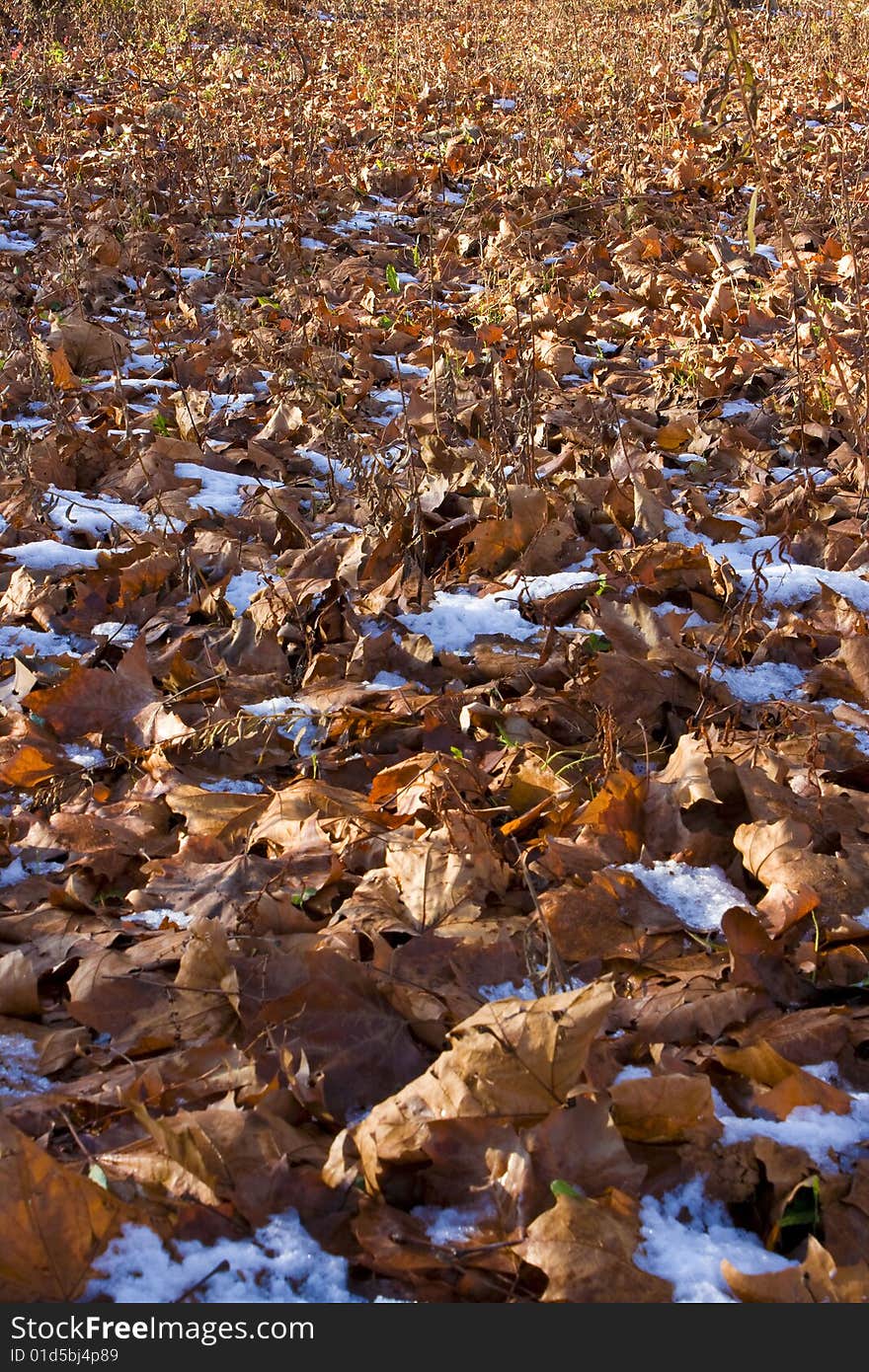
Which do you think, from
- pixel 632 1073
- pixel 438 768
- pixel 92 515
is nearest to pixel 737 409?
pixel 92 515

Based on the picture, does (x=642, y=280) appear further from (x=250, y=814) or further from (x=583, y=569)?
(x=250, y=814)

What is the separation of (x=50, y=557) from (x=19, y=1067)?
6.16ft

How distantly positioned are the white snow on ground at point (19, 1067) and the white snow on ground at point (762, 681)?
1.63m

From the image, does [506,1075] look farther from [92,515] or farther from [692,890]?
[92,515]

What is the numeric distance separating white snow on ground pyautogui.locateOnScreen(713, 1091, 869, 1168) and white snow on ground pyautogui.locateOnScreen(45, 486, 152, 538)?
240 centimetres

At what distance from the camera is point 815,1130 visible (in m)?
1.48

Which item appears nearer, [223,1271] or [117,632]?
[223,1271]

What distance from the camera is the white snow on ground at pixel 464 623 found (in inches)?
109

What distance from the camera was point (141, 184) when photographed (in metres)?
6.56

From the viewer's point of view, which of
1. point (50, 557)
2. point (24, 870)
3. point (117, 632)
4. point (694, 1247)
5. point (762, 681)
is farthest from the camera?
point (50, 557)

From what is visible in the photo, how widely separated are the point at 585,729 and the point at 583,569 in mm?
799

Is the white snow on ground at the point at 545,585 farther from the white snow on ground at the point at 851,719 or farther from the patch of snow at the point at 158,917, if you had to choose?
the patch of snow at the point at 158,917

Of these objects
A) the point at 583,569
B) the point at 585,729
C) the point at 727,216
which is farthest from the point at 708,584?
the point at 727,216

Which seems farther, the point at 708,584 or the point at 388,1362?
the point at 708,584
